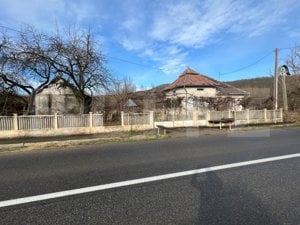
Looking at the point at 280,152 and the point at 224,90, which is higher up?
the point at 224,90

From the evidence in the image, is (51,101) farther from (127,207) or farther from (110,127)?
(127,207)

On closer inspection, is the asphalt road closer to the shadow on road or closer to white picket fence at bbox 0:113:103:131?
the shadow on road

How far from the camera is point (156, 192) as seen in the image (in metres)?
4.69

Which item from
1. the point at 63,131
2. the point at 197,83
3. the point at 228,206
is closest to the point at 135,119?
the point at 63,131

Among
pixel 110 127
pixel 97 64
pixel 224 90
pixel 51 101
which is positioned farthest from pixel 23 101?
pixel 224 90

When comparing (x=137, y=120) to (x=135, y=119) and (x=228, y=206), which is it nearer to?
(x=135, y=119)

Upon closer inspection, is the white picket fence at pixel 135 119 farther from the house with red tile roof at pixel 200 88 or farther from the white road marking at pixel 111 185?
the house with red tile roof at pixel 200 88

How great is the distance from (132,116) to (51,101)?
11201mm

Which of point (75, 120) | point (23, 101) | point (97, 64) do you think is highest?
point (97, 64)

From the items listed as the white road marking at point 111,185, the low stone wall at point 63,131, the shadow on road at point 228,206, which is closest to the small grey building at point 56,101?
the low stone wall at point 63,131

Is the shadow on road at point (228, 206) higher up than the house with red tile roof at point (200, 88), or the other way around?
the house with red tile roof at point (200, 88)

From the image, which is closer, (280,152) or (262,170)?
(262,170)

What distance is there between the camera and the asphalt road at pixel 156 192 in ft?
12.0

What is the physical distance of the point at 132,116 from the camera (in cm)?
1881
